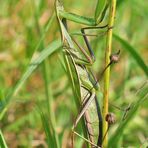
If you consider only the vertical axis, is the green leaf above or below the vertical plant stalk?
above

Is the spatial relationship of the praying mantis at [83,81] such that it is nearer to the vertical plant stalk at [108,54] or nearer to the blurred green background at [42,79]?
the vertical plant stalk at [108,54]

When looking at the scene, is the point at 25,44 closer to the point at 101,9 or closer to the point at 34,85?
the point at 34,85

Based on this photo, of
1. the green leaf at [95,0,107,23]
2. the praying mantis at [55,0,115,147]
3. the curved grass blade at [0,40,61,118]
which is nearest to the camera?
the green leaf at [95,0,107,23]

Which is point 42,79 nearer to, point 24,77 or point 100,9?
point 24,77

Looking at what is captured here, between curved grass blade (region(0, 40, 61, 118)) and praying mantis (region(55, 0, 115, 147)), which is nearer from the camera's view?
praying mantis (region(55, 0, 115, 147))

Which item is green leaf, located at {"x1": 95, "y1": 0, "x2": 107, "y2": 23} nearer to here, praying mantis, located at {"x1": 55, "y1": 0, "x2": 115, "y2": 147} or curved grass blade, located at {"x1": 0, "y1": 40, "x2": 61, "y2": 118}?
praying mantis, located at {"x1": 55, "y1": 0, "x2": 115, "y2": 147}

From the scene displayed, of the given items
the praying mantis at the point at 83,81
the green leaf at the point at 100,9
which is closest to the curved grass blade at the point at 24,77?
the praying mantis at the point at 83,81

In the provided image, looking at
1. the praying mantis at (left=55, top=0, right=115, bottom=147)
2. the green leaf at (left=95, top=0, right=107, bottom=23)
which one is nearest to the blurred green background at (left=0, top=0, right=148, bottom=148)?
the praying mantis at (left=55, top=0, right=115, bottom=147)

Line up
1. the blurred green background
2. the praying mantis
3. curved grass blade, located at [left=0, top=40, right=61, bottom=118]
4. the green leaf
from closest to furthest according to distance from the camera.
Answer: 1. the green leaf
2. the praying mantis
3. curved grass blade, located at [left=0, top=40, right=61, bottom=118]
4. the blurred green background
